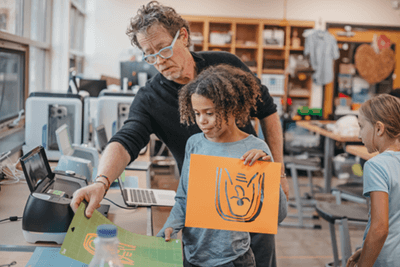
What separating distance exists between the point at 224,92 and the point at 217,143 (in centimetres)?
16

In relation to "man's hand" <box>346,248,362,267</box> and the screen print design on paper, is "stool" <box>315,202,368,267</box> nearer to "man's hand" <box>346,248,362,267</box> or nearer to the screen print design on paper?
"man's hand" <box>346,248,362,267</box>

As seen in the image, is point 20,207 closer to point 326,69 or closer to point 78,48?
point 78,48

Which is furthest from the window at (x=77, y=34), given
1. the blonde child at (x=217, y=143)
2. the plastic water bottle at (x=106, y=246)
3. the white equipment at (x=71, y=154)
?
the plastic water bottle at (x=106, y=246)

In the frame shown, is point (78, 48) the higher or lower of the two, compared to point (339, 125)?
higher

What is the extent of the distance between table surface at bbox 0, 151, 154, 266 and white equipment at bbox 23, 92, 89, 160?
0.56m

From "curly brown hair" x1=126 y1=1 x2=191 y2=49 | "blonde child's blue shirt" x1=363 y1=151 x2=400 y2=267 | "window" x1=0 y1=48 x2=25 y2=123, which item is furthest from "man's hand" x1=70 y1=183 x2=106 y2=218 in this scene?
"window" x1=0 y1=48 x2=25 y2=123

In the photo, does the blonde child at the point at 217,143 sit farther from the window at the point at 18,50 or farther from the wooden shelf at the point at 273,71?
the wooden shelf at the point at 273,71

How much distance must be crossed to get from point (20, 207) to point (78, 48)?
4.97 m

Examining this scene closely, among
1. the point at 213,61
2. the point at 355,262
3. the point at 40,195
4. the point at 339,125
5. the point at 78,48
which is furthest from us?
the point at 78,48

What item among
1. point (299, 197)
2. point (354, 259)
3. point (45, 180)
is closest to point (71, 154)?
point (45, 180)

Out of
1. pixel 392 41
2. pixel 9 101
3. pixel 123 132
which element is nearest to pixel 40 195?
pixel 123 132

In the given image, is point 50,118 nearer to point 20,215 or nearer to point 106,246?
point 20,215

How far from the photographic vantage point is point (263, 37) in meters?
6.48

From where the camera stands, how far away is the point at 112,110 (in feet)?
9.55
